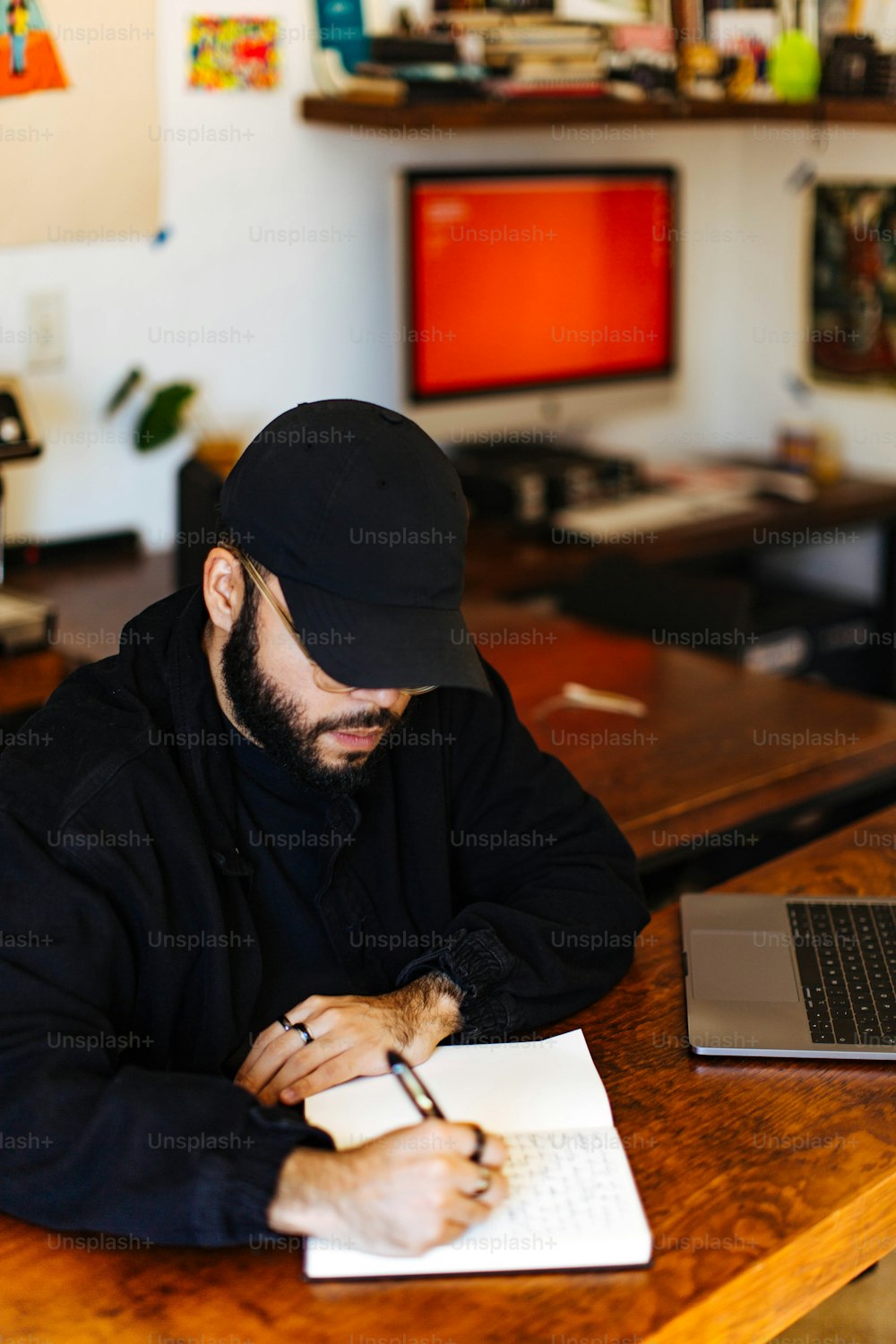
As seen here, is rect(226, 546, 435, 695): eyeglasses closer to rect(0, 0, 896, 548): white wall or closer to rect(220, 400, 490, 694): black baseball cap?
rect(220, 400, 490, 694): black baseball cap

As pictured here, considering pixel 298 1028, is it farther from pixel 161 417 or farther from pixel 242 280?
pixel 242 280

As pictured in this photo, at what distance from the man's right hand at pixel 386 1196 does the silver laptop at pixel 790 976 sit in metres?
0.37

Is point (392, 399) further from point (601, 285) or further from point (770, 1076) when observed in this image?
point (770, 1076)

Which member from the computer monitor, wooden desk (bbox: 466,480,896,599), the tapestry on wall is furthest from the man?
the computer monitor

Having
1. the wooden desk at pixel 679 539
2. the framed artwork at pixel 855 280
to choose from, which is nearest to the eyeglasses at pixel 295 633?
the wooden desk at pixel 679 539

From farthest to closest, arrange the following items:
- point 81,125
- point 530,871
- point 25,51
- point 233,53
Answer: point 233,53, point 81,125, point 25,51, point 530,871

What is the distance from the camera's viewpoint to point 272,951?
1.47 metres

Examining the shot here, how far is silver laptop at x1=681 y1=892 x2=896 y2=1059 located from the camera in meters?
1.43

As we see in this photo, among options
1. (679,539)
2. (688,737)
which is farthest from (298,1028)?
(679,539)

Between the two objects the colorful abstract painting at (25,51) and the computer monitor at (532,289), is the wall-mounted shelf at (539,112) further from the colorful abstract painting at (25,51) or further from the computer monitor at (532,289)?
the colorful abstract painting at (25,51)

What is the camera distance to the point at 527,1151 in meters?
1.24

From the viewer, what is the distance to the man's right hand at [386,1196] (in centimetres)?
111

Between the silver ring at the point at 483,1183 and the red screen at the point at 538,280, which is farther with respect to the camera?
the red screen at the point at 538,280

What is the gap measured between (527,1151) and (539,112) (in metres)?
2.42
